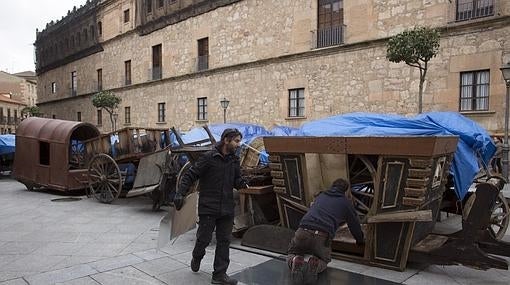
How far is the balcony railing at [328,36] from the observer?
17391 millimetres

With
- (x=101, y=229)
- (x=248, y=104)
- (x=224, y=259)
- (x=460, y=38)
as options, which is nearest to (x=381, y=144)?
(x=224, y=259)

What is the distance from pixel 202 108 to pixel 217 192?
67.3 feet

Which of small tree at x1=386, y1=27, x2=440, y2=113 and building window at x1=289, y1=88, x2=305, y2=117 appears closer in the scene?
small tree at x1=386, y1=27, x2=440, y2=113

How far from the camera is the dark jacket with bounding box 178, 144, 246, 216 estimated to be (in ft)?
14.0

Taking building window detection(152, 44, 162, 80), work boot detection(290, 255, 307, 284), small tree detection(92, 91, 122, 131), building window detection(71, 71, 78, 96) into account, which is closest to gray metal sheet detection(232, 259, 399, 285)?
work boot detection(290, 255, 307, 284)

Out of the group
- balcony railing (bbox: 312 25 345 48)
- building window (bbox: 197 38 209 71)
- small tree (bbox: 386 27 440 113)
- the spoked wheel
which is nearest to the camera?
the spoked wheel

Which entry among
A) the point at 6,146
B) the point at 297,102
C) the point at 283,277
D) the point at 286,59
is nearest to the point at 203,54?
the point at 286,59

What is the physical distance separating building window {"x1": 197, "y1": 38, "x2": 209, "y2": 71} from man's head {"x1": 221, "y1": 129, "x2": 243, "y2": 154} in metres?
20.2

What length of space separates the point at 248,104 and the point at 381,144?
17033mm

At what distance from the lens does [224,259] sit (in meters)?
4.26

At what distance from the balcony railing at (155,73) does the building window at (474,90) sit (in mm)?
18953

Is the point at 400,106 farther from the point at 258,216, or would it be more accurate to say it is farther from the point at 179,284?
A: the point at 179,284

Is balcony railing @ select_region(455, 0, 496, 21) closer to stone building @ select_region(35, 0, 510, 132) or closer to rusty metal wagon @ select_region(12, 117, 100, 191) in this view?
stone building @ select_region(35, 0, 510, 132)

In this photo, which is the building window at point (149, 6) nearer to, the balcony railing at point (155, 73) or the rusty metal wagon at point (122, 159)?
the balcony railing at point (155, 73)
